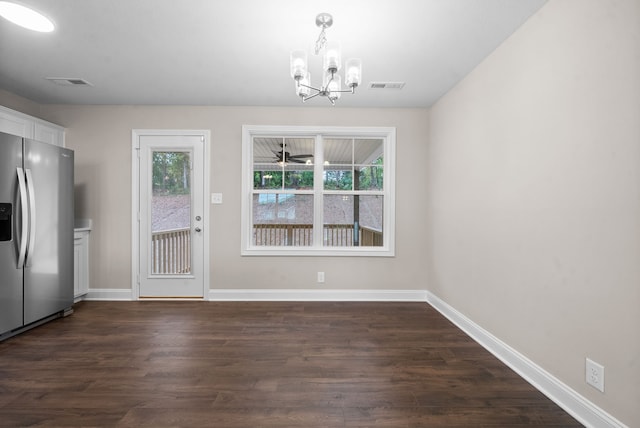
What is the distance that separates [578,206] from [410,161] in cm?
→ 235

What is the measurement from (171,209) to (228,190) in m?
0.77

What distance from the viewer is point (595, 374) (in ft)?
5.32

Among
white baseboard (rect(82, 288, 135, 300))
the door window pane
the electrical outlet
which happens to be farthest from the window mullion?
the electrical outlet

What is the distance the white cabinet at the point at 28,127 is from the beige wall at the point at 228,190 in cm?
16

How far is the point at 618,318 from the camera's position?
1.50 m

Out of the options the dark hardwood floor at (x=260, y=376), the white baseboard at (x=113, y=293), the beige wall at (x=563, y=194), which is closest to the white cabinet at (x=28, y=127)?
the white baseboard at (x=113, y=293)

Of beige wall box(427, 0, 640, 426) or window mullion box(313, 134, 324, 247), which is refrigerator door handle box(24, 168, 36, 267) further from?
beige wall box(427, 0, 640, 426)

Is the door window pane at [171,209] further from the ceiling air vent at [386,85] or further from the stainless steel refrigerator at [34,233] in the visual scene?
the ceiling air vent at [386,85]

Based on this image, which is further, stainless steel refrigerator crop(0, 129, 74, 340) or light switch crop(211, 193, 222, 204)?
light switch crop(211, 193, 222, 204)

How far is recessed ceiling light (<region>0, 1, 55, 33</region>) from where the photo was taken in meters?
2.00

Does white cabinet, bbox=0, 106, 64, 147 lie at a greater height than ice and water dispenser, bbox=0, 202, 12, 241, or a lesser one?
greater

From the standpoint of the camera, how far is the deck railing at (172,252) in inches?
154

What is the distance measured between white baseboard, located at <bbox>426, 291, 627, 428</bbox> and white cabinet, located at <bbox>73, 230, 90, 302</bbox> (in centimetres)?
431

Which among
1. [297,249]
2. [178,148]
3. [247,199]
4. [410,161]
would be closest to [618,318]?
[410,161]
